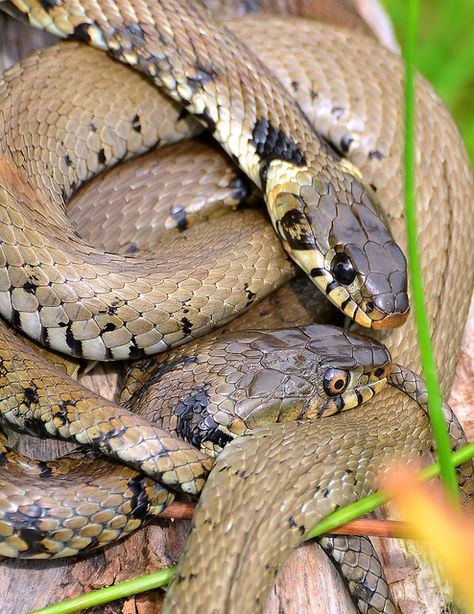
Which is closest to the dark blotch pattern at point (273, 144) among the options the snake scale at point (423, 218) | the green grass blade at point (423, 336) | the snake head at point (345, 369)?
the snake scale at point (423, 218)

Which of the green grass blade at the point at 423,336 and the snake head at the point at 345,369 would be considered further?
the snake head at the point at 345,369

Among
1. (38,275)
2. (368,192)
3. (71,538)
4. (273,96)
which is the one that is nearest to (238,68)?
(273,96)

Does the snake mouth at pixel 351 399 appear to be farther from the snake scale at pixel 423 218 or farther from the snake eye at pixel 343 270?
the snake eye at pixel 343 270

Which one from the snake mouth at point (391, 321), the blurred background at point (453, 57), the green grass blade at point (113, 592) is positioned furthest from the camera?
the blurred background at point (453, 57)

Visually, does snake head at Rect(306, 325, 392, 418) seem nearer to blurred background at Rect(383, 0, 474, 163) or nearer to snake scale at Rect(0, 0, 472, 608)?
snake scale at Rect(0, 0, 472, 608)

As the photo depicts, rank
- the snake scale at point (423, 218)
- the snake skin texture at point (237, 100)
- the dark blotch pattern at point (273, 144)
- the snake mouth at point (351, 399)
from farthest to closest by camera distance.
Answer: the dark blotch pattern at point (273, 144), the snake skin texture at point (237, 100), the snake mouth at point (351, 399), the snake scale at point (423, 218)

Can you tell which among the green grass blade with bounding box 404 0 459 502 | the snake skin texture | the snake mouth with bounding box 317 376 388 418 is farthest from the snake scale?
the green grass blade with bounding box 404 0 459 502
